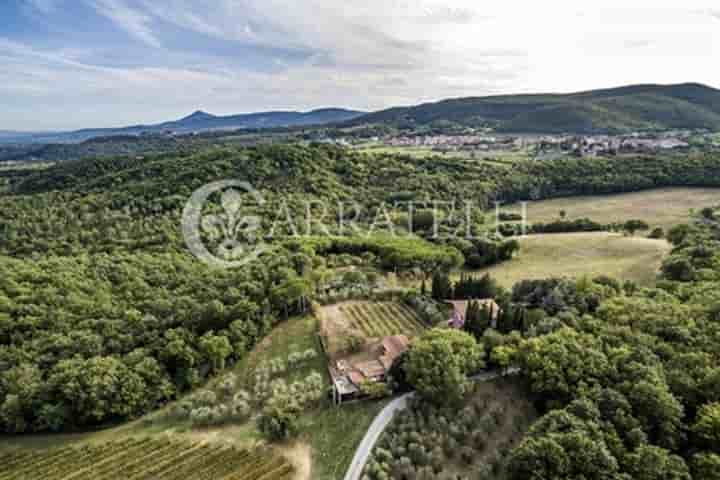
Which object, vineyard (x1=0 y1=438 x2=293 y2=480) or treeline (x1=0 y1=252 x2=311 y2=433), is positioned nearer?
vineyard (x1=0 y1=438 x2=293 y2=480)

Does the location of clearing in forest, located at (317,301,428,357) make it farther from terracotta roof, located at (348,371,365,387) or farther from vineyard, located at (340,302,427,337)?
terracotta roof, located at (348,371,365,387)

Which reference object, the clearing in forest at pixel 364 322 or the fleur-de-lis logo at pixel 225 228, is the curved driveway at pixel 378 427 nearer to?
the clearing in forest at pixel 364 322

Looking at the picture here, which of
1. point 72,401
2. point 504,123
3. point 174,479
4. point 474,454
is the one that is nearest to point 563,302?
point 474,454

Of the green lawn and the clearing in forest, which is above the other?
the clearing in forest

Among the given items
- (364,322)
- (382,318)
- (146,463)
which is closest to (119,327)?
(146,463)

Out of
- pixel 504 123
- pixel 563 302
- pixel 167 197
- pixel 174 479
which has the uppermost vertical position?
pixel 504 123

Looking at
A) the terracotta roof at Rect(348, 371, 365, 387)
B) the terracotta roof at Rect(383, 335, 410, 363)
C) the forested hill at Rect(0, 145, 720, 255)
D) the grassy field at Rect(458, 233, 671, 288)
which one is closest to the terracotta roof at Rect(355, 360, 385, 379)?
the terracotta roof at Rect(348, 371, 365, 387)

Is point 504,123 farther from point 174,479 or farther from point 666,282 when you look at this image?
point 174,479
